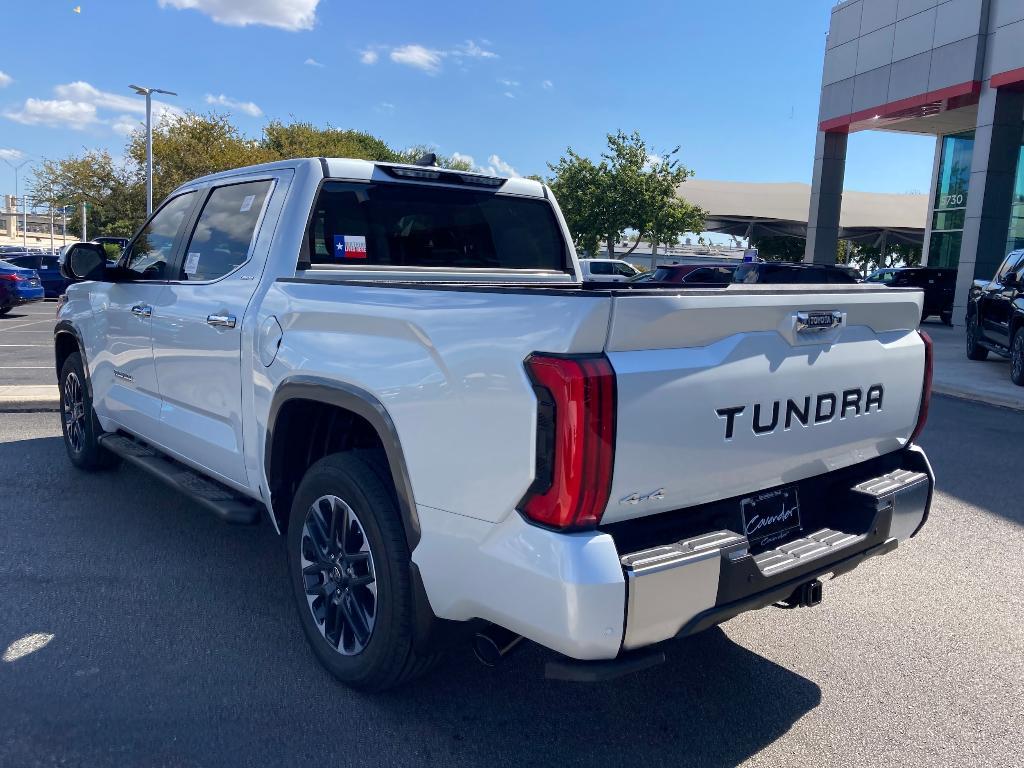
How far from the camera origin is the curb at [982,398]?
10.2 m

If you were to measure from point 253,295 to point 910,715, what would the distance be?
305 cm

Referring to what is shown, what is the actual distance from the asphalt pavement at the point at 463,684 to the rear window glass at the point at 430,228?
169 centimetres

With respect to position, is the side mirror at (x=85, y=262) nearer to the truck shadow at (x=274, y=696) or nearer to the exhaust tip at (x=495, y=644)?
the truck shadow at (x=274, y=696)

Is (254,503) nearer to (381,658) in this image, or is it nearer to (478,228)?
(381,658)

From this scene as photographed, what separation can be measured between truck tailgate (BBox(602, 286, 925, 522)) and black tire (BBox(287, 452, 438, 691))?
86cm

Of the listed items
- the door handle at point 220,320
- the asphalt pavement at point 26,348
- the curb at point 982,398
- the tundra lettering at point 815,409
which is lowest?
the asphalt pavement at point 26,348

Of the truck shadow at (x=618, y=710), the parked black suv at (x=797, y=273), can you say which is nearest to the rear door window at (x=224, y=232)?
the truck shadow at (x=618, y=710)

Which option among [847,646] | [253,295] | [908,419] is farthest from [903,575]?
[253,295]

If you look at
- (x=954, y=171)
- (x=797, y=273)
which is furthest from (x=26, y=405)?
(x=954, y=171)

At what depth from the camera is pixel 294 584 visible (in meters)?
3.46

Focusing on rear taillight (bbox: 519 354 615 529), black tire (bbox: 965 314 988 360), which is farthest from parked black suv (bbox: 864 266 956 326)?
rear taillight (bbox: 519 354 615 529)

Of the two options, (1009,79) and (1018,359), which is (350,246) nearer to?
(1018,359)

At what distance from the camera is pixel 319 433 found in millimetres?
3525

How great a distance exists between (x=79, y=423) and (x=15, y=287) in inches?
647
